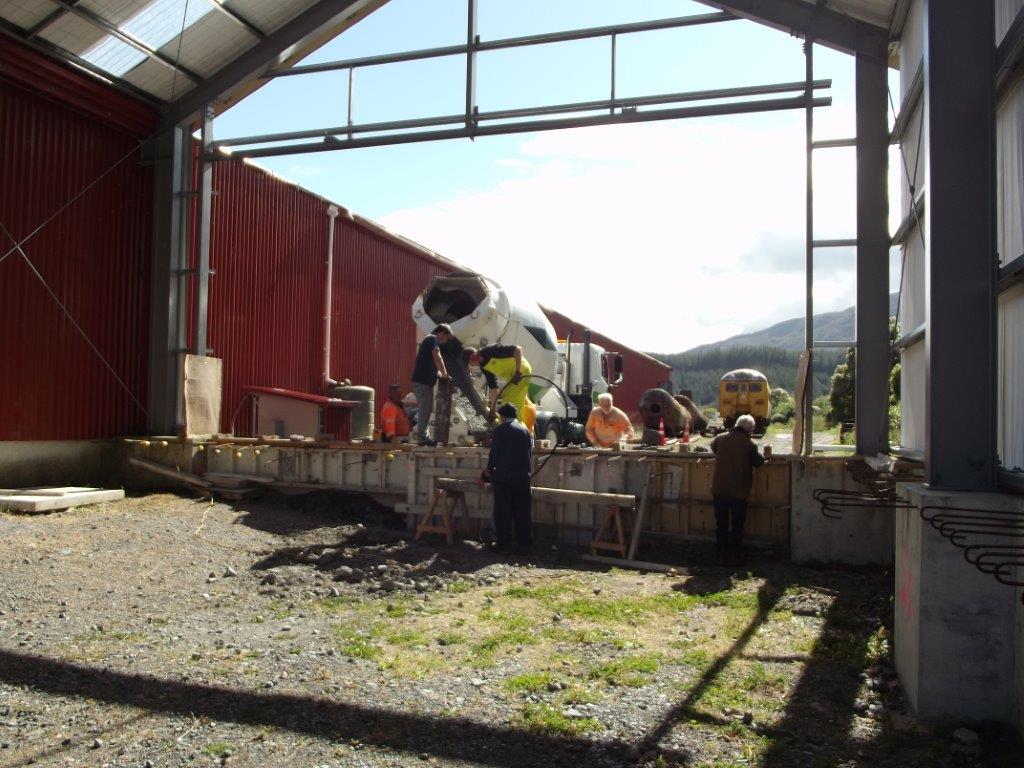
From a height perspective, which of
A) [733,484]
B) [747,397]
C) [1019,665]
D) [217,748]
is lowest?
[217,748]

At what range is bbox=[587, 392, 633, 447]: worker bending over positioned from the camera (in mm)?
12375

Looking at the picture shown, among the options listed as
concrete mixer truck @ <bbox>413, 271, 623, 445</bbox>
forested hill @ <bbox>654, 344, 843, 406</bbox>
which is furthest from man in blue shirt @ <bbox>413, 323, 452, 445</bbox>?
forested hill @ <bbox>654, 344, 843, 406</bbox>

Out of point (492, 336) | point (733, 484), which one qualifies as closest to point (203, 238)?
point (492, 336)

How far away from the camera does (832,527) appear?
9.68 meters

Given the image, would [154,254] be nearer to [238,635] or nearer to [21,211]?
[21,211]

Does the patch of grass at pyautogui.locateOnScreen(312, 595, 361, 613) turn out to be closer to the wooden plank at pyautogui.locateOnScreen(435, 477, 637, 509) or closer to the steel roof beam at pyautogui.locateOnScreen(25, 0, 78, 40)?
the wooden plank at pyautogui.locateOnScreen(435, 477, 637, 509)

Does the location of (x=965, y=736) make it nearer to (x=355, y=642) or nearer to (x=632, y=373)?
(x=355, y=642)

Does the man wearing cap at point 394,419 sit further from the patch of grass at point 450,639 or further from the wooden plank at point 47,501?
the patch of grass at point 450,639

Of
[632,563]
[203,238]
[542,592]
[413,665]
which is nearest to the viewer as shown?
[413,665]

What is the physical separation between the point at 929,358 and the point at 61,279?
1241cm

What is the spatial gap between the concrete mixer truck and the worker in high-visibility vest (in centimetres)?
23

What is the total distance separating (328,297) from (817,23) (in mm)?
11450

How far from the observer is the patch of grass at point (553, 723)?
195 inches

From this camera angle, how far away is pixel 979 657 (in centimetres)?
492
